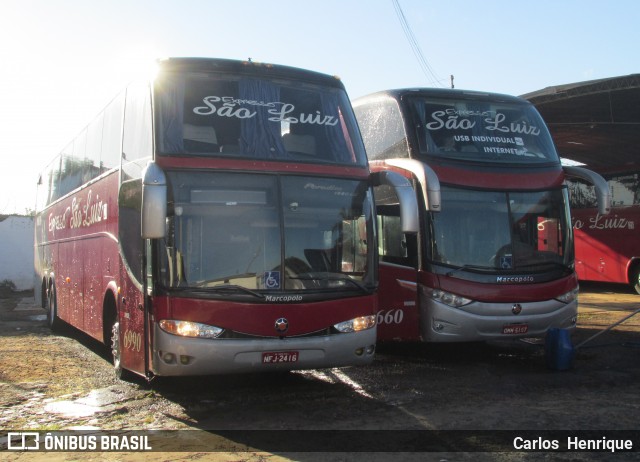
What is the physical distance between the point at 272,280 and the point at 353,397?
1811 mm

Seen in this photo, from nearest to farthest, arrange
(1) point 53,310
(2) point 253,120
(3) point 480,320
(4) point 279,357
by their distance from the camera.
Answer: (4) point 279,357 → (2) point 253,120 → (3) point 480,320 → (1) point 53,310

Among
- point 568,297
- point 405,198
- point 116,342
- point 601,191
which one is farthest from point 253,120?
point 601,191

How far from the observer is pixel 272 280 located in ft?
23.7

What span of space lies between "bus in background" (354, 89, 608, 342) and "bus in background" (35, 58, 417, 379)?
188cm

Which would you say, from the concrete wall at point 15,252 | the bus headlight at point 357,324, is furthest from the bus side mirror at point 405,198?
the concrete wall at point 15,252

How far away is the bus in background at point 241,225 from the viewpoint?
7016mm

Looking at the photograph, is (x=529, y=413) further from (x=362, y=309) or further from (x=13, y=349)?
(x=13, y=349)

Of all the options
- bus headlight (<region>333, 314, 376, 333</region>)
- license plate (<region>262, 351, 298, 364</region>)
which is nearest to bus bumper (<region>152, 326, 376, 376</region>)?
license plate (<region>262, 351, 298, 364</region>)

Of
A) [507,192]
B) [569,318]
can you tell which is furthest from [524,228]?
[569,318]

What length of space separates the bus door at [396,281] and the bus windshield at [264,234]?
7.83ft

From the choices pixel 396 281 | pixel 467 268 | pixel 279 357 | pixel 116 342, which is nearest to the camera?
pixel 279 357

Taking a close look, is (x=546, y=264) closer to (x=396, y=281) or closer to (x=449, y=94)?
(x=396, y=281)

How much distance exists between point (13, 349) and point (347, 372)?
19.9 ft

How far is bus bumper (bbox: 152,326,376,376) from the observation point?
6945 millimetres
